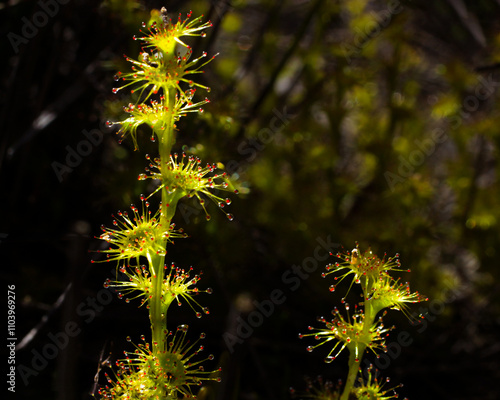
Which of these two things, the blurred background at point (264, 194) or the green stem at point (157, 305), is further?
the blurred background at point (264, 194)

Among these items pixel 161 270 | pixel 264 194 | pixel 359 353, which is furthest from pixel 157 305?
pixel 264 194

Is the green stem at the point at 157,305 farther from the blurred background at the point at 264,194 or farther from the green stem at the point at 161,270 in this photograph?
the blurred background at the point at 264,194

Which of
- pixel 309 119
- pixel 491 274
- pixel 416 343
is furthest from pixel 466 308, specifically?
pixel 309 119

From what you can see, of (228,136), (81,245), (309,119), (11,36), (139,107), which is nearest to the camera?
(139,107)

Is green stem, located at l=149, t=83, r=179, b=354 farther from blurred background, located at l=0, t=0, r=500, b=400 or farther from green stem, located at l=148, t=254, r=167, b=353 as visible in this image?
blurred background, located at l=0, t=0, r=500, b=400

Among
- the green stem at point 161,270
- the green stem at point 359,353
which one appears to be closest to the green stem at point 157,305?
the green stem at point 161,270

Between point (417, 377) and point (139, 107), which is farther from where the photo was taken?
point (417, 377)

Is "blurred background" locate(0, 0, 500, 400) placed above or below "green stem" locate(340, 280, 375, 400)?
above

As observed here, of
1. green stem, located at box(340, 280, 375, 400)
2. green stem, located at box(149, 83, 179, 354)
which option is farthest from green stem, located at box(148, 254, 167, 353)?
green stem, located at box(340, 280, 375, 400)

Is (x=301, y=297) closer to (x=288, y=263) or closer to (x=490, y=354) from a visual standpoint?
(x=288, y=263)
